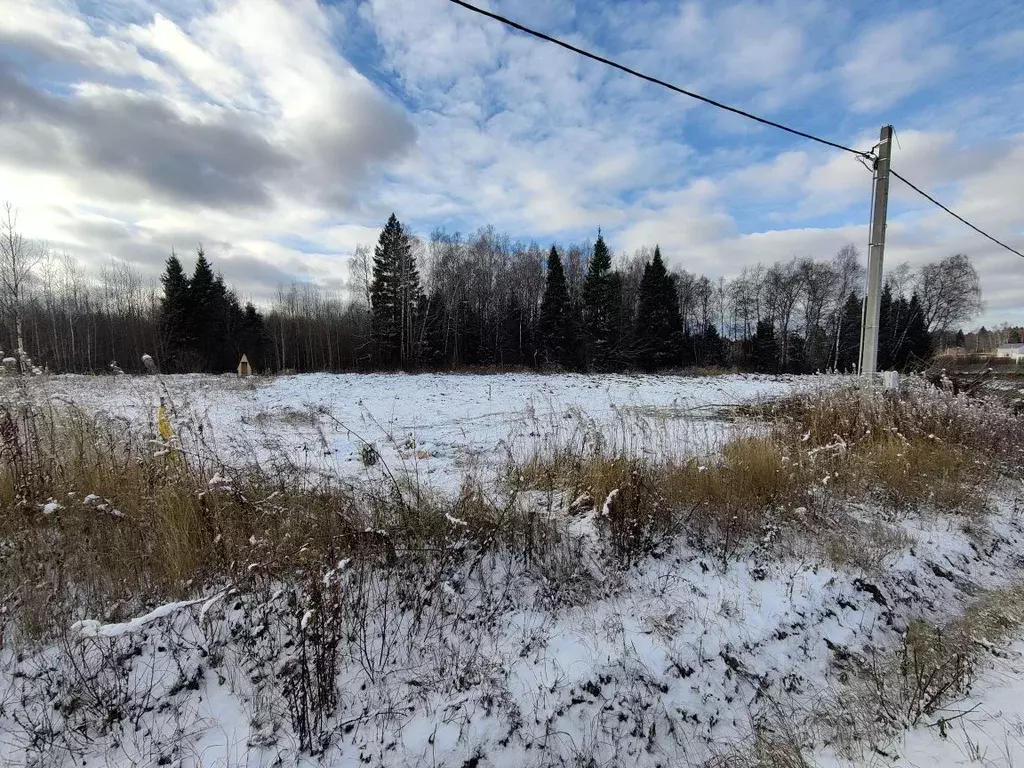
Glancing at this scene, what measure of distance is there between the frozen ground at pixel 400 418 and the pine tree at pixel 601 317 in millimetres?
17513

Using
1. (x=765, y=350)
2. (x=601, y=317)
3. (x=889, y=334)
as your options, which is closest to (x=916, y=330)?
(x=889, y=334)

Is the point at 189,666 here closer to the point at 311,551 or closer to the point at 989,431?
the point at 311,551

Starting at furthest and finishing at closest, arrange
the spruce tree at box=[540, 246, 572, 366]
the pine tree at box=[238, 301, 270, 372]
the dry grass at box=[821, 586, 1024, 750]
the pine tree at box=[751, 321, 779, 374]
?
the pine tree at box=[751, 321, 779, 374] → the pine tree at box=[238, 301, 270, 372] → the spruce tree at box=[540, 246, 572, 366] → the dry grass at box=[821, 586, 1024, 750]

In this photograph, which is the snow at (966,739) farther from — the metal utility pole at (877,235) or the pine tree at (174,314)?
the pine tree at (174,314)

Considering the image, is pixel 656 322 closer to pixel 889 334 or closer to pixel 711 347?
pixel 711 347

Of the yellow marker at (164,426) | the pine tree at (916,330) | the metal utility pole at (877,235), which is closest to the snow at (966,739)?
the yellow marker at (164,426)

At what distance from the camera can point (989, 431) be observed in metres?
6.14

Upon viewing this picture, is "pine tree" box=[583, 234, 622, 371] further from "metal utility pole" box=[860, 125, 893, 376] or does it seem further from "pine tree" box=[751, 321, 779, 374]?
"metal utility pole" box=[860, 125, 893, 376]

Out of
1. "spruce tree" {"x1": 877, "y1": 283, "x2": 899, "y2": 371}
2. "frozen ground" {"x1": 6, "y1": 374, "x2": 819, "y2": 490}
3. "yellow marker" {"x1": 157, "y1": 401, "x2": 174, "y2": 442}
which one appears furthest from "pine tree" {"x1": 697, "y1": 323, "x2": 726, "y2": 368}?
"yellow marker" {"x1": 157, "y1": 401, "x2": 174, "y2": 442}

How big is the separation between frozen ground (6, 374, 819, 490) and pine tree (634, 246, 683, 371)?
19889 millimetres

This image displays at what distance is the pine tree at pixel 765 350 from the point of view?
43.5 meters

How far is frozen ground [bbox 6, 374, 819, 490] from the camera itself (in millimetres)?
4855

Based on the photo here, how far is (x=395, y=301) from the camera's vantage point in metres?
35.2

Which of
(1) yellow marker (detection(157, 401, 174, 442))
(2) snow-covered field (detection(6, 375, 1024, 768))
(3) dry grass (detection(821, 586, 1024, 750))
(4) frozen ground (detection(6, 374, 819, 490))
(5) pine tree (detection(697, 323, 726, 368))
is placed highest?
(5) pine tree (detection(697, 323, 726, 368))
